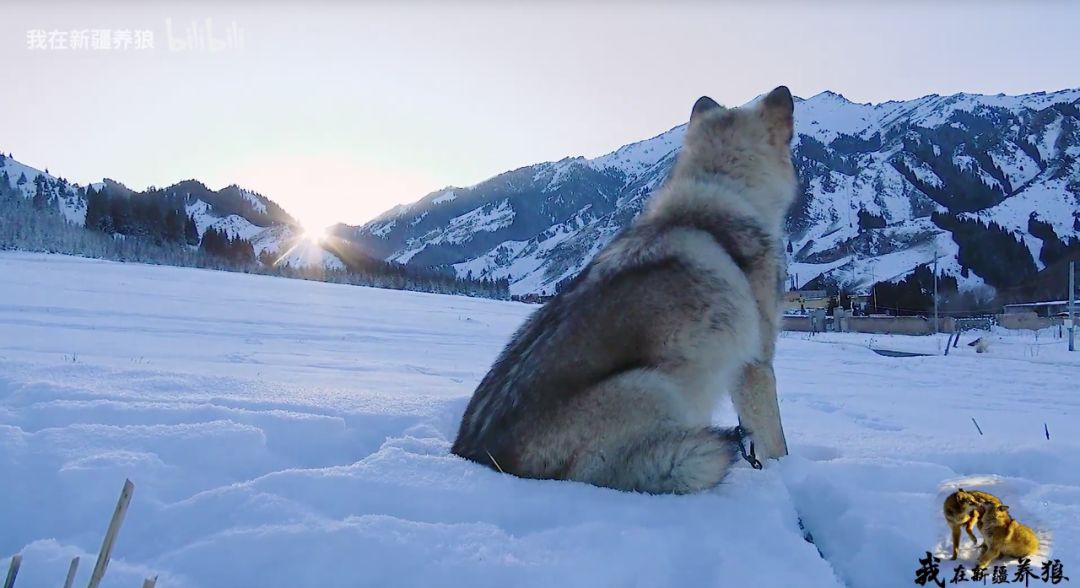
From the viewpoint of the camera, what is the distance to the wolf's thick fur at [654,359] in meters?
2.57

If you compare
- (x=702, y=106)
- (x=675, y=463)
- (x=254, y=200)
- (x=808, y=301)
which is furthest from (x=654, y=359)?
(x=254, y=200)

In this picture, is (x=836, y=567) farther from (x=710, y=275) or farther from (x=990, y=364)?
(x=990, y=364)

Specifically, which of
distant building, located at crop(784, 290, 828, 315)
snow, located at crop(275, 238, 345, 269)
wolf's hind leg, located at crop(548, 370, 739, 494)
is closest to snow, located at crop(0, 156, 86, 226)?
snow, located at crop(275, 238, 345, 269)

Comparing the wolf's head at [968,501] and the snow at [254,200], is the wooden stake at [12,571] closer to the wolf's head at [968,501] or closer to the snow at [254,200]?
the wolf's head at [968,501]

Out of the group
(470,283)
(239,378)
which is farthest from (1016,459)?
(470,283)

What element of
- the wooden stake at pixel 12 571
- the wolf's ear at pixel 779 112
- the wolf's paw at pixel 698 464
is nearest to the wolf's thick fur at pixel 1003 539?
the wolf's paw at pixel 698 464

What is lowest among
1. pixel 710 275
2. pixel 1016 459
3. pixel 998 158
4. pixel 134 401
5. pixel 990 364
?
pixel 990 364

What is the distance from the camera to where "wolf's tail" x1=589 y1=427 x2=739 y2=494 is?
96.3 inches

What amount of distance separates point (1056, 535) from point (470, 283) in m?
85.1

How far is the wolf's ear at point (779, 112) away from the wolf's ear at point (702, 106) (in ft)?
1.39

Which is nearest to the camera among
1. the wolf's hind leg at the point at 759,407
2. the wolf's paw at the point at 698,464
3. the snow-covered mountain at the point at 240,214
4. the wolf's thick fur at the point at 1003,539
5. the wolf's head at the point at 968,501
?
the wolf's thick fur at the point at 1003,539

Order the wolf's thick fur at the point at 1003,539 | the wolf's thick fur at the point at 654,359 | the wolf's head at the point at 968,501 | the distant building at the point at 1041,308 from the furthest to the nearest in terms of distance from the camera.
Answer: the distant building at the point at 1041,308 < the wolf's thick fur at the point at 654,359 < the wolf's head at the point at 968,501 < the wolf's thick fur at the point at 1003,539

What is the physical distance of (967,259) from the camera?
114062 millimetres

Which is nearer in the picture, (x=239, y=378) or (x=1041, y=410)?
(x=239, y=378)
